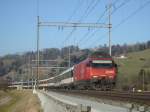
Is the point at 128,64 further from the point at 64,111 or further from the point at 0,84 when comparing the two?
the point at 0,84

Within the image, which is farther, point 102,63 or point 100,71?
point 100,71

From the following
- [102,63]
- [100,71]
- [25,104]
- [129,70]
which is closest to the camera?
[102,63]

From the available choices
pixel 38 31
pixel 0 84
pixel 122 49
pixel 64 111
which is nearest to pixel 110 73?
pixel 38 31

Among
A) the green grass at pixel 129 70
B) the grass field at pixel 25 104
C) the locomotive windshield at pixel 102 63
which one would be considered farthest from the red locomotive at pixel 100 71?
the green grass at pixel 129 70

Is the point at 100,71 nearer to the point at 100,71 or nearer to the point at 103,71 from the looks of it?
the point at 100,71

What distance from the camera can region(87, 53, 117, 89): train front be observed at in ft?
154

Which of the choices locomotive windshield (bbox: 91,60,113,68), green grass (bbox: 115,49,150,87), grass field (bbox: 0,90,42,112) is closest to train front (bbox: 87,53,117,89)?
locomotive windshield (bbox: 91,60,113,68)

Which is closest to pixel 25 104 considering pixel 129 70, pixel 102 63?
pixel 102 63

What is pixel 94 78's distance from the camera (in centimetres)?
4741

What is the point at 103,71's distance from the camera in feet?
155

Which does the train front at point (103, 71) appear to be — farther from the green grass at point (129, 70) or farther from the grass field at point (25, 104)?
the green grass at point (129, 70)

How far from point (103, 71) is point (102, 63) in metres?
0.84

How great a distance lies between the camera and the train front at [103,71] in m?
46.9

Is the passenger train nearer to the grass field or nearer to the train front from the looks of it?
the train front
